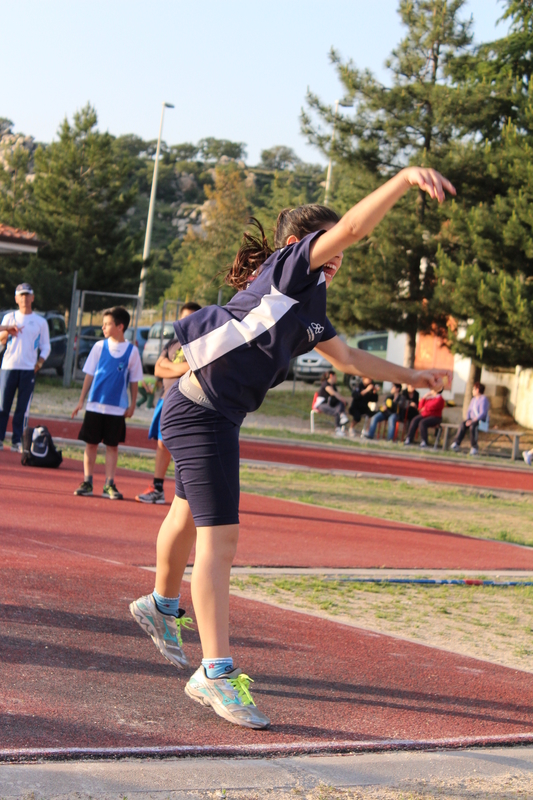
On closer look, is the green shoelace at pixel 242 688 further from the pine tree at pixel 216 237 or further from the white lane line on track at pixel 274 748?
the pine tree at pixel 216 237

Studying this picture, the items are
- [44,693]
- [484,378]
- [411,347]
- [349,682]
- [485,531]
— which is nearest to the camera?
[44,693]

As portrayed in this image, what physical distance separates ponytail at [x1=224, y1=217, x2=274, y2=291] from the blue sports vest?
562 cm

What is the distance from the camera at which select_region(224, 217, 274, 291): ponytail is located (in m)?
3.95

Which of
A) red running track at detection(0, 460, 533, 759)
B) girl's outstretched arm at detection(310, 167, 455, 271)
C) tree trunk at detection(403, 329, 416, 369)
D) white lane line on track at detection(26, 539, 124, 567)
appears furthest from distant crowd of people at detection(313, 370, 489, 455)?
girl's outstretched arm at detection(310, 167, 455, 271)

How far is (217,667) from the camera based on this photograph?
358 centimetres

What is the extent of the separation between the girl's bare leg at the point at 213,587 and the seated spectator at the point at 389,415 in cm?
1997

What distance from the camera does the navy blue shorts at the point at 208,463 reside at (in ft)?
11.8

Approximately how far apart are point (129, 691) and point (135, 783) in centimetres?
92

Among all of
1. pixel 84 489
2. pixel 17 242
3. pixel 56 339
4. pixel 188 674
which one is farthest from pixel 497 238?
pixel 188 674

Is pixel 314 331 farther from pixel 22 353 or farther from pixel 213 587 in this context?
pixel 22 353

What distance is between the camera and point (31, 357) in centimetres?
1191

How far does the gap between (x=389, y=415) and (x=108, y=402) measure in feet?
49.6

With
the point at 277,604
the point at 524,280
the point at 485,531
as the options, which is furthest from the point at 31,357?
the point at 524,280

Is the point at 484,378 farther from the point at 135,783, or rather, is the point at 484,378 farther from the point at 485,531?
the point at 135,783
